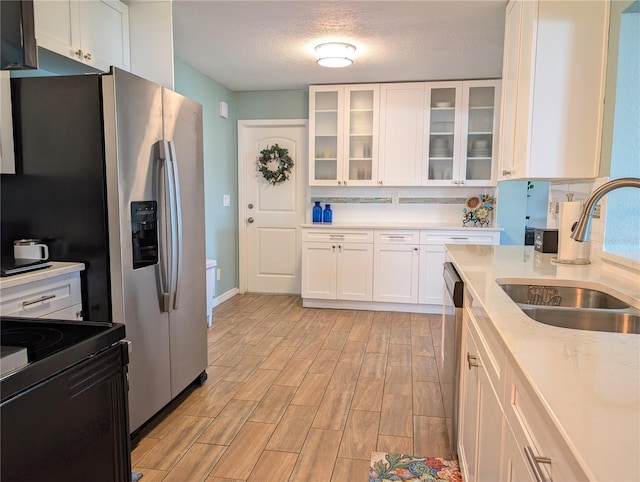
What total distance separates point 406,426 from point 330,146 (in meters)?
3.27

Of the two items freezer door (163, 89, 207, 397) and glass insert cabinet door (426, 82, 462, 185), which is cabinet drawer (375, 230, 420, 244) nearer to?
glass insert cabinet door (426, 82, 462, 185)

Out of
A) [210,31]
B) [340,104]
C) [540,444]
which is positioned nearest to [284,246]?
[340,104]

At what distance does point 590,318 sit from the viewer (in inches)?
55.4

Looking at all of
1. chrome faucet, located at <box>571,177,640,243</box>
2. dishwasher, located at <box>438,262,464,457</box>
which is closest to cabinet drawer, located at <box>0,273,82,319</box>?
dishwasher, located at <box>438,262,464,457</box>

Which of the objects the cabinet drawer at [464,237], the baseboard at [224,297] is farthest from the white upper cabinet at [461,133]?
the baseboard at [224,297]

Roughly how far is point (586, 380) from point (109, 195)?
6.26 ft

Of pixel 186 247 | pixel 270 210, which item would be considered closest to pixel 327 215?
Answer: pixel 270 210

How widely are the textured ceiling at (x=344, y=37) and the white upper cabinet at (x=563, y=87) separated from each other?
27.4 inches

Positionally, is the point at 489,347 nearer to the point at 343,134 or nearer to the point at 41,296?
the point at 41,296

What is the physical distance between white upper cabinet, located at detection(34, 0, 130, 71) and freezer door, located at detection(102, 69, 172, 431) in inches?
19.1

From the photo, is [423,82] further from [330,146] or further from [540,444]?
[540,444]

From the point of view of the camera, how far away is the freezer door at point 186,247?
2.43 metres

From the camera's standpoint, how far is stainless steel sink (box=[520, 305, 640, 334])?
1.36 m

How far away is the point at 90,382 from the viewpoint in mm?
1190
